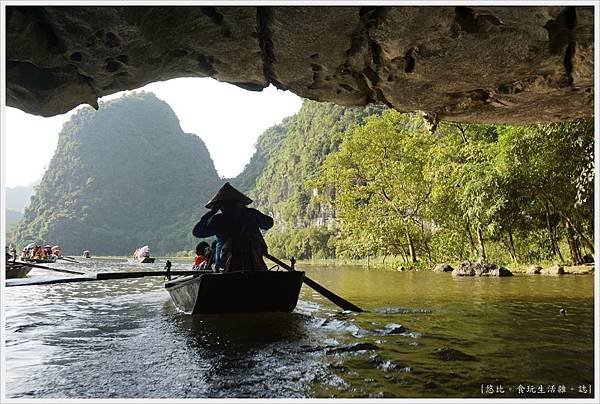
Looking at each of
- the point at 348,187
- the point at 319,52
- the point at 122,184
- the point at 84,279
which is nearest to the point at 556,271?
the point at 348,187

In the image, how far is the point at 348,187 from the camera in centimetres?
2377

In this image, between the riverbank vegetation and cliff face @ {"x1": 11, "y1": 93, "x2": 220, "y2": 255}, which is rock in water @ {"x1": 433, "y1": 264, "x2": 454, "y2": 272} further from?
cliff face @ {"x1": 11, "y1": 93, "x2": 220, "y2": 255}

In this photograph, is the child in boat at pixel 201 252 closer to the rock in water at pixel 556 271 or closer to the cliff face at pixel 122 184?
the rock in water at pixel 556 271

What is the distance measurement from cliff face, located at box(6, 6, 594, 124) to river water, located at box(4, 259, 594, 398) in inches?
110

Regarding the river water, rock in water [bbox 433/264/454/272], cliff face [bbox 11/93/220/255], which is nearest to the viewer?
the river water

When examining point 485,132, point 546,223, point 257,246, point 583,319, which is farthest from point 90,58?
point 546,223

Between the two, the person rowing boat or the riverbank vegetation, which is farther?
the riverbank vegetation

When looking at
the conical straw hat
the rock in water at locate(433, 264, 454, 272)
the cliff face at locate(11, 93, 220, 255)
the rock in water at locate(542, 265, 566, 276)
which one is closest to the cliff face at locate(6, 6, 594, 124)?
the conical straw hat

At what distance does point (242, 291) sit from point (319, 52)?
3453 mm

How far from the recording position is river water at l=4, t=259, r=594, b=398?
360 centimetres

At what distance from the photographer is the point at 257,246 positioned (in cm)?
723

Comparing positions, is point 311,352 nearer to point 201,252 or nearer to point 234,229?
point 234,229

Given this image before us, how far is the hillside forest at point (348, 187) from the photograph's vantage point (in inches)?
645

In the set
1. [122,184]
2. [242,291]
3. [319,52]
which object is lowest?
[242,291]
